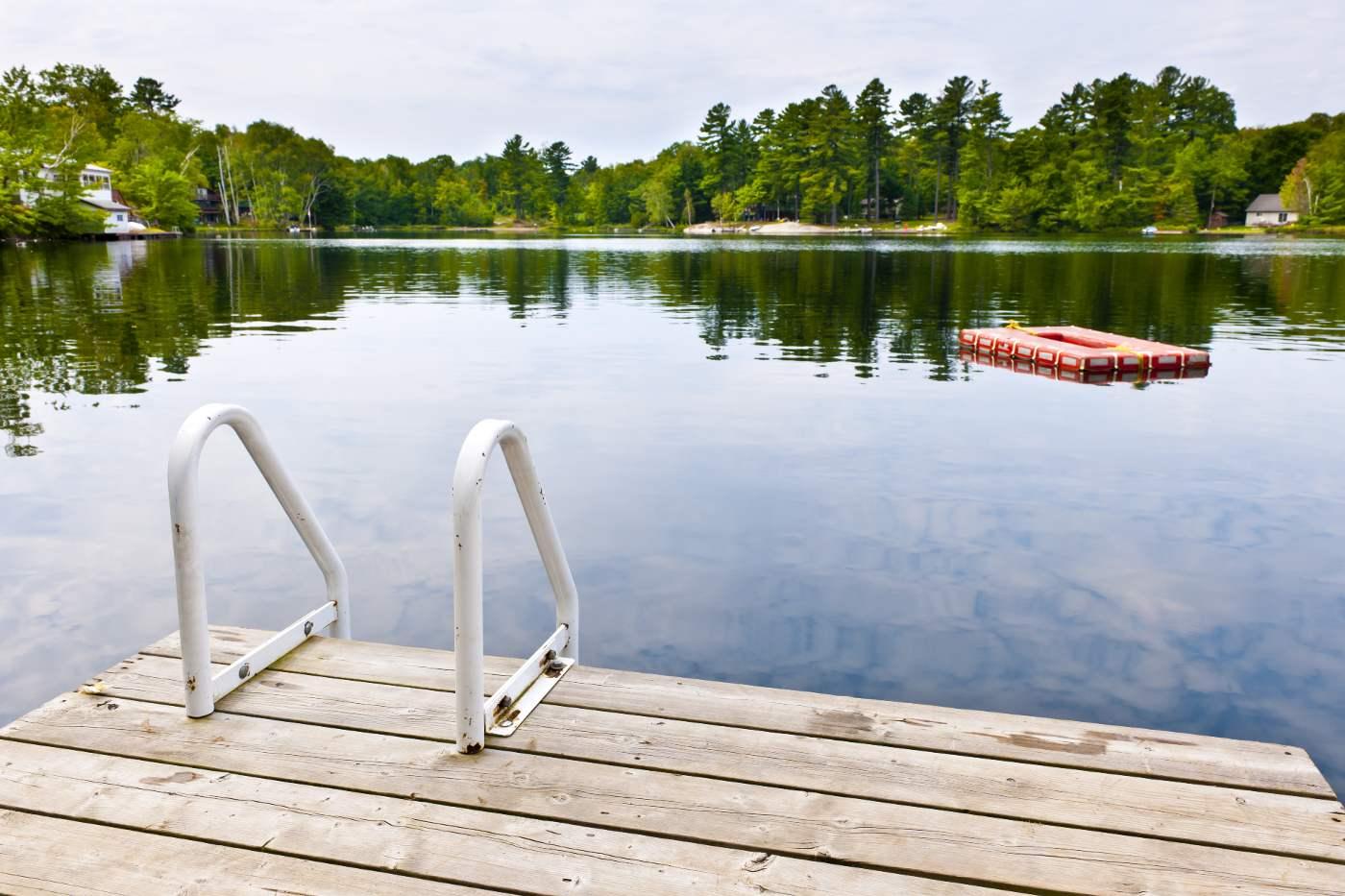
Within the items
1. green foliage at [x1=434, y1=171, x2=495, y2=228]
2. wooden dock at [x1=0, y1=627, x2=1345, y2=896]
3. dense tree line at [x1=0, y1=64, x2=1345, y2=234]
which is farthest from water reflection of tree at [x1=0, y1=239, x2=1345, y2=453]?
green foliage at [x1=434, y1=171, x2=495, y2=228]

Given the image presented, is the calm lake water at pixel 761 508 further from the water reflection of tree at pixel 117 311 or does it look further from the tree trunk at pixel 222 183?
the tree trunk at pixel 222 183

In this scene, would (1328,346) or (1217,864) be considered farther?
(1328,346)

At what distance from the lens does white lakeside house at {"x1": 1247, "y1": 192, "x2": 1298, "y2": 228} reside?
9619cm

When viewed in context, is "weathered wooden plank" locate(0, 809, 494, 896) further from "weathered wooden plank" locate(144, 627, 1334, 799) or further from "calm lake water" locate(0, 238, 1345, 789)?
"calm lake water" locate(0, 238, 1345, 789)

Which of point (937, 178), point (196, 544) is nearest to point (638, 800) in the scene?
point (196, 544)

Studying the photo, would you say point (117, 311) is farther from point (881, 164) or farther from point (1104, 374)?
point (881, 164)

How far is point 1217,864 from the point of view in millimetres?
2393

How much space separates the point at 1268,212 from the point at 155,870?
386 feet

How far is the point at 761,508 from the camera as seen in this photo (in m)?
7.80

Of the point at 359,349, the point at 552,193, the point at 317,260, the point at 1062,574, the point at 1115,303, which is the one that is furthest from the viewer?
the point at 552,193

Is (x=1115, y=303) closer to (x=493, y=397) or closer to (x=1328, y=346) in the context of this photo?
(x=1328, y=346)

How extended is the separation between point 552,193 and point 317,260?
104751 millimetres

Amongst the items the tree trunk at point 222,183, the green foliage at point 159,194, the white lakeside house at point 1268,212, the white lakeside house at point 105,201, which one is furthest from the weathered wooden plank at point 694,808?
the tree trunk at point 222,183

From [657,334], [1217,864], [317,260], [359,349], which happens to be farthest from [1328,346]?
[317,260]
